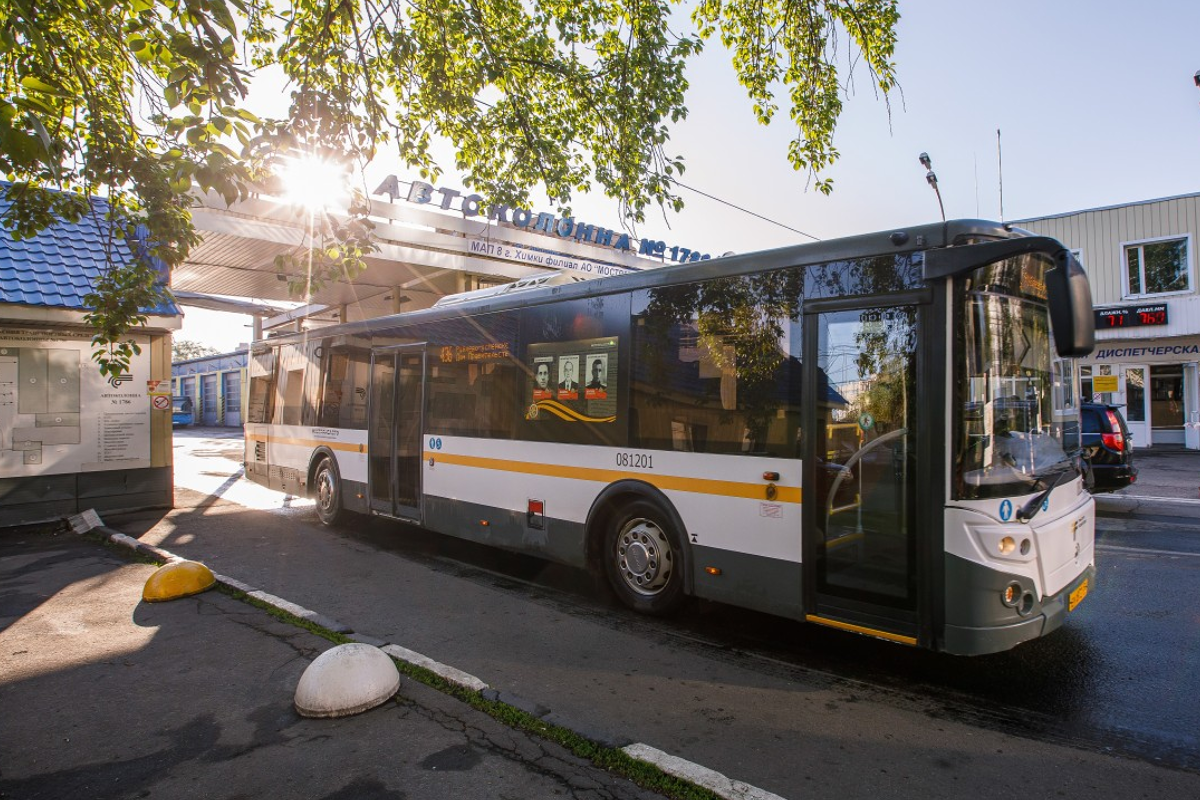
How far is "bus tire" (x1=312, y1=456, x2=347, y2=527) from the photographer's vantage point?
10438mm

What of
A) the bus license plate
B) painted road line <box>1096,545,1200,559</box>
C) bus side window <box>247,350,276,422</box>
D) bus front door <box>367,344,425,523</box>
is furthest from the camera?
bus side window <box>247,350,276,422</box>

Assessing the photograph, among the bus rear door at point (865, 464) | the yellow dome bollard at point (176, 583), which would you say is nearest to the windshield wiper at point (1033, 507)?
the bus rear door at point (865, 464)

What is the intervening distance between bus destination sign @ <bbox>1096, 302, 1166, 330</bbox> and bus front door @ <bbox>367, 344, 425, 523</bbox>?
22.1 meters

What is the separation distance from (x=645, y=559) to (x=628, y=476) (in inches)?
29.4

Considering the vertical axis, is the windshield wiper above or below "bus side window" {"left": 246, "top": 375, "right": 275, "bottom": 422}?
below

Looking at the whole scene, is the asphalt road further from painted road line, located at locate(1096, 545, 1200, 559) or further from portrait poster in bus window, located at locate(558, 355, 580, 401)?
portrait poster in bus window, located at locate(558, 355, 580, 401)

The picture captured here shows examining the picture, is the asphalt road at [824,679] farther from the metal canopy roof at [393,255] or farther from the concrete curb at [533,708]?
the metal canopy roof at [393,255]

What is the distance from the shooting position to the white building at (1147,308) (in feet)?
71.8

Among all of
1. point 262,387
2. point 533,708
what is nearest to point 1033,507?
point 533,708

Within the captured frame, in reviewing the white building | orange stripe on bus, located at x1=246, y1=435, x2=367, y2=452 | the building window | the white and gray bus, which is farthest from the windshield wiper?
the building window

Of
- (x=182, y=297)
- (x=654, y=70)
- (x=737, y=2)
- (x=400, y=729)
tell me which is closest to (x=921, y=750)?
(x=400, y=729)

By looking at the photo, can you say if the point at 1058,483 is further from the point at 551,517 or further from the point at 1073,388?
the point at 551,517

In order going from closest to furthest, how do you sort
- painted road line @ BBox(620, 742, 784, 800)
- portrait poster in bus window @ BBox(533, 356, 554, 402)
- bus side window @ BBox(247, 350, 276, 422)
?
1. painted road line @ BBox(620, 742, 784, 800)
2. portrait poster in bus window @ BBox(533, 356, 554, 402)
3. bus side window @ BBox(247, 350, 276, 422)

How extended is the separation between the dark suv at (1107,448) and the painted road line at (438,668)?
37.0 ft
